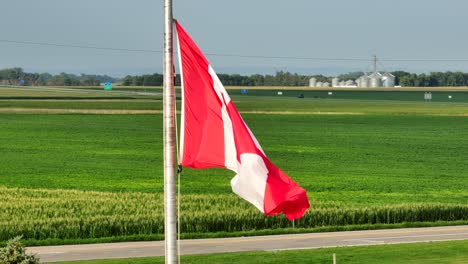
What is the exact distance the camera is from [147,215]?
4931 cm

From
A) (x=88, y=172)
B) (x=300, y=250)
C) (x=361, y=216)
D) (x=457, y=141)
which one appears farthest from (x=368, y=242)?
(x=457, y=141)

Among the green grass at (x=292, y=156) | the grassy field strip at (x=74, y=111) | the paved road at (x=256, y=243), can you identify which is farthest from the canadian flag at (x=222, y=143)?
the grassy field strip at (x=74, y=111)

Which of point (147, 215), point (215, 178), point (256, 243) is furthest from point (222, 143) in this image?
point (215, 178)

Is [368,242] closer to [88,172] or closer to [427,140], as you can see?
[88,172]

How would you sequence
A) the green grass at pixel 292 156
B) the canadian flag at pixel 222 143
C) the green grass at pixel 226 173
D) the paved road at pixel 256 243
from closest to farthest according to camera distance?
the canadian flag at pixel 222 143 → the paved road at pixel 256 243 → the green grass at pixel 226 173 → the green grass at pixel 292 156

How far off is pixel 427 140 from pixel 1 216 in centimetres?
7304

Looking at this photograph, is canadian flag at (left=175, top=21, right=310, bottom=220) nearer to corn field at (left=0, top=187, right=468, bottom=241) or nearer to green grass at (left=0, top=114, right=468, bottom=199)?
corn field at (left=0, top=187, right=468, bottom=241)

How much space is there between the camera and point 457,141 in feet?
375

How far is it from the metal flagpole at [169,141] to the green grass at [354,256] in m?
18.4

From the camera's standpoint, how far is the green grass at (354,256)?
38.4m

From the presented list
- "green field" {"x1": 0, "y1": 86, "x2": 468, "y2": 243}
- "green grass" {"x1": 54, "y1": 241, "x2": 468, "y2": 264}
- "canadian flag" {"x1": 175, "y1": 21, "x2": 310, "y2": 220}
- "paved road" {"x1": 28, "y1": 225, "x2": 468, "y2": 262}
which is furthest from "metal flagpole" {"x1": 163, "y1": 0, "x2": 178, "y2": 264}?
"green field" {"x1": 0, "y1": 86, "x2": 468, "y2": 243}

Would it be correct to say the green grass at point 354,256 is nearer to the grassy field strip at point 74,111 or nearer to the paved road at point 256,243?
the paved road at point 256,243

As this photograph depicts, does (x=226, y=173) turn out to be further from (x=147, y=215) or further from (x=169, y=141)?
(x=169, y=141)

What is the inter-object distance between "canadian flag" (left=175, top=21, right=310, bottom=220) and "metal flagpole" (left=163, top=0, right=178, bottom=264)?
19.6 inches
